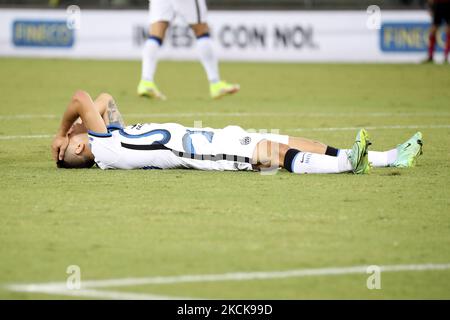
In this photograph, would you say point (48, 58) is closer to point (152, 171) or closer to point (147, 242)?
point (152, 171)

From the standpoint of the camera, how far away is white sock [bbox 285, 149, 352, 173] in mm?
9281

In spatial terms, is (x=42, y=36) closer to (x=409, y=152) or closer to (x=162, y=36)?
(x=162, y=36)

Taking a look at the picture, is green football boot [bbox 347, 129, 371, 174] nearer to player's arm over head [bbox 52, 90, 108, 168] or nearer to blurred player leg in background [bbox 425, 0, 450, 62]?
player's arm over head [bbox 52, 90, 108, 168]

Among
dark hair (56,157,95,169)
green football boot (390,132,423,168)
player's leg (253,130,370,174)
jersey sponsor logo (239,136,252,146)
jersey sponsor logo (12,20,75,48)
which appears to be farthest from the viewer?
jersey sponsor logo (12,20,75,48)

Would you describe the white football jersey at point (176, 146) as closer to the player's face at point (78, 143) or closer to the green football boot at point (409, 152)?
the player's face at point (78, 143)

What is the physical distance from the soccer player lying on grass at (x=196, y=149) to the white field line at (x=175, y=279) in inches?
98.6

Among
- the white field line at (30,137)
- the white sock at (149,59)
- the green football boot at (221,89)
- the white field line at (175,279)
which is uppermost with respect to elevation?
the white sock at (149,59)

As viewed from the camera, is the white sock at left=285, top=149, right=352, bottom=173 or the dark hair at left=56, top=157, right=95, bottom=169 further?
the dark hair at left=56, top=157, right=95, bottom=169

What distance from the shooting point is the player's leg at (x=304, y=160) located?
9188 mm

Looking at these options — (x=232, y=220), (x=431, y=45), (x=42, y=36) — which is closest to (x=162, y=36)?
(x=232, y=220)

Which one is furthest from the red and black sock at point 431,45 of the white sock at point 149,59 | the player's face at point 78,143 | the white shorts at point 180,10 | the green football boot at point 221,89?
the player's face at point 78,143

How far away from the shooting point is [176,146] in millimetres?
9320

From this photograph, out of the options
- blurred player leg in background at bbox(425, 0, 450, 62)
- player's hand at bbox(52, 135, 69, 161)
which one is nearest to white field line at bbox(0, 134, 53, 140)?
player's hand at bbox(52, 135, 69, 161)

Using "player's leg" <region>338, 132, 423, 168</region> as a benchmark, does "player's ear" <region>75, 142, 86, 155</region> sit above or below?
above
